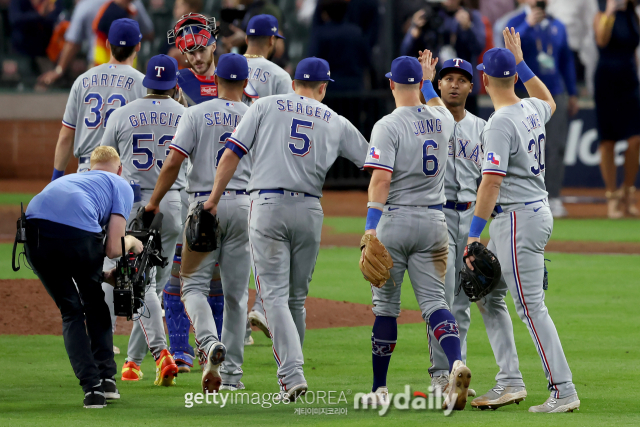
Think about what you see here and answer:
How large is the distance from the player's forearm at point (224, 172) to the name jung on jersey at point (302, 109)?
1.46ft

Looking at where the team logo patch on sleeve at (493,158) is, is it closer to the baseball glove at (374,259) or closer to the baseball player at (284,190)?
the baseball glove at (374,259)

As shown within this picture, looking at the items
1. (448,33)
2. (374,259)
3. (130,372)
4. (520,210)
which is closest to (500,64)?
(520,210)

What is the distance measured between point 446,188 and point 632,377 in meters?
1.86

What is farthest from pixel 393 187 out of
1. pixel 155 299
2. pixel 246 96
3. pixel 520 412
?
pixel 246 96

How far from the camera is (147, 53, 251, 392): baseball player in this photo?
6.74m

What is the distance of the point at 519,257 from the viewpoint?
605 cm

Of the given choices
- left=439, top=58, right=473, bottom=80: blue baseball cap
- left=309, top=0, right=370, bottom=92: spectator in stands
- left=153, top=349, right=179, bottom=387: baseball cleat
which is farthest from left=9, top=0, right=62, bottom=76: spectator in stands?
left=439, top=58, right=473, bottom=80: blue baseball cap

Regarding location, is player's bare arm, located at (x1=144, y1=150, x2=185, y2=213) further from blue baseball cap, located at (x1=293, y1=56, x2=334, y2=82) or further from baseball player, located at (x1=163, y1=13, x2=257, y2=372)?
blue baseball cap, located at (x1=293, y1=56, x2=334, y2=82)

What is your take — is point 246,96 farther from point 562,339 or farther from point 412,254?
point 562,339

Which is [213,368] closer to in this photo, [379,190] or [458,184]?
[379,190]

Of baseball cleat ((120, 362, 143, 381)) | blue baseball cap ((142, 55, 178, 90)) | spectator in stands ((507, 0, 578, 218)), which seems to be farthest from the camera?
spectator in stands ((507, 0, 578, 218))

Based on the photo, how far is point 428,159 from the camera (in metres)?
6.27

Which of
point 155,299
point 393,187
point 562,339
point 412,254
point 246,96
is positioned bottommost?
point 562,339

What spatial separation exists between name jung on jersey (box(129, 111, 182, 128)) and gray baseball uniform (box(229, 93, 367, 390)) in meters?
1.11
